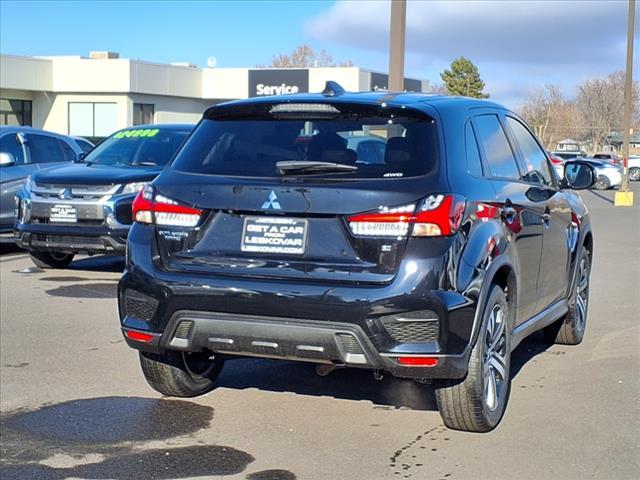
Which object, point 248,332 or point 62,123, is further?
point 62,123

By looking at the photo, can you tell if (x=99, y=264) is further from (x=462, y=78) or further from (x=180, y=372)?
(x=462, y=78)

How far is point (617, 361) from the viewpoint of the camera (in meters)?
7.05

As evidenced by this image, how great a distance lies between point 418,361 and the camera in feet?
15.0

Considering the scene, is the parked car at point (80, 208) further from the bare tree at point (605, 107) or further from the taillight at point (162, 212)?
the bare tree at point (605, 107)

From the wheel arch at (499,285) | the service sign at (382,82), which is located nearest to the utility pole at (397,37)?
the wheel arch at (499,285)

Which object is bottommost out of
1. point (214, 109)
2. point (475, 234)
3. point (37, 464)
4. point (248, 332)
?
point (37, 464)

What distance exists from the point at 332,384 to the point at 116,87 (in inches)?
1569

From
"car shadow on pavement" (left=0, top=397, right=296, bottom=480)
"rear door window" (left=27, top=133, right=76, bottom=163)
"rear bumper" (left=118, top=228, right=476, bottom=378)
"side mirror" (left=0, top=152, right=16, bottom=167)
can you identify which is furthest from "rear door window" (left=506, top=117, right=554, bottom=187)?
"rear door window" (left=27, top=133, right=76, bottom=163)

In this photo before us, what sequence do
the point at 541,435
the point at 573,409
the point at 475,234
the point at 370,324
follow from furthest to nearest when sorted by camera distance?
the point at 573,409
the point at 541,435
the point at 475,234
the point at 370,324

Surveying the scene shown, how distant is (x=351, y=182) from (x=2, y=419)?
253 cm

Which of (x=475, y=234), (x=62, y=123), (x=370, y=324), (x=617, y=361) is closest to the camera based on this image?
(x=370, y=324)

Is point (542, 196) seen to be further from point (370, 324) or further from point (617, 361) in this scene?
point (370, 324)

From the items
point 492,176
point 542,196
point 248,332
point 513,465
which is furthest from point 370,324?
point 542,196

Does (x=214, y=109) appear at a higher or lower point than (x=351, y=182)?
higher
